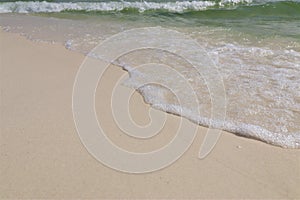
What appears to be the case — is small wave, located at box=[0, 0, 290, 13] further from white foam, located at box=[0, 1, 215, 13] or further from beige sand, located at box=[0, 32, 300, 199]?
beige sand, located at box=[0, 32, 300, 199]

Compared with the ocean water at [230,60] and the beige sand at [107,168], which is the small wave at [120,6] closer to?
the ocean water at [230,60]

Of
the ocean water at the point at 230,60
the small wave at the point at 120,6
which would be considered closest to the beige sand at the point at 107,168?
the ocean water at the point at 230,60

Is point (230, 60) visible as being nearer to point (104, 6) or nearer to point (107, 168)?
point (107, 168)

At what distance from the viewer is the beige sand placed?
211 cm

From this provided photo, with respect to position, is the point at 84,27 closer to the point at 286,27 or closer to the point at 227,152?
the point at 286,27

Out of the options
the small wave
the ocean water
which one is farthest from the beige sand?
the small wave

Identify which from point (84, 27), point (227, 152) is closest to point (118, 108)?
point (227, 152)

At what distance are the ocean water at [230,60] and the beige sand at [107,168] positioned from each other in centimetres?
25

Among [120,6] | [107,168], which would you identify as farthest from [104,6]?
[107,168]

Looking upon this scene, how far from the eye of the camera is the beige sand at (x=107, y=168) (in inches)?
83.0

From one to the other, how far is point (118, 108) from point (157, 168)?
890 mm

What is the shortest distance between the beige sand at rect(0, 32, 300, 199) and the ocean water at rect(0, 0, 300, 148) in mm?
248

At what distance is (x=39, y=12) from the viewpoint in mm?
9266

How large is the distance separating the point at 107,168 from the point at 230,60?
249 cm
